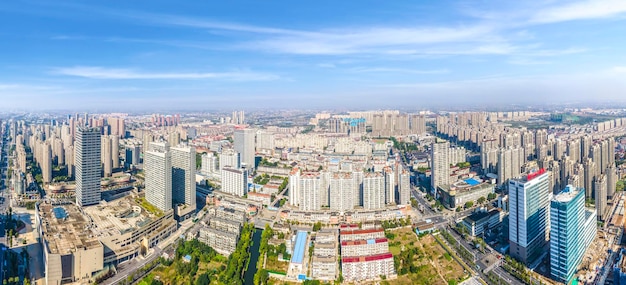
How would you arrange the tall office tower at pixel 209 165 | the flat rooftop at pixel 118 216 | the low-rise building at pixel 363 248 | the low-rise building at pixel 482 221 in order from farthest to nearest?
the tall office tower at pixel 209 165
the low-rise building at pixel 482 221
the flat rooftop at pixel 118 216
the low-rise building at pixel 363 248

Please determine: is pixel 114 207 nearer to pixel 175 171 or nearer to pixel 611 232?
pixel 175 171

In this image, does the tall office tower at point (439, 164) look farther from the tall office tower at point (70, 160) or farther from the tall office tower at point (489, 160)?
the tall office tower at point (70, 160)

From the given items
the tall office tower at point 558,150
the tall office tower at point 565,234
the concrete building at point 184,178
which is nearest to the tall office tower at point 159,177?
the concrete building at point 184,178

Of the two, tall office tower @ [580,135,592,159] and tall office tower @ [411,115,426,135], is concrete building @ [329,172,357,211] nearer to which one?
tall office tower @ [580,135,592,159]

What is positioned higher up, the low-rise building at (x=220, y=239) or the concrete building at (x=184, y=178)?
the concrete building at (x=184, y=178)

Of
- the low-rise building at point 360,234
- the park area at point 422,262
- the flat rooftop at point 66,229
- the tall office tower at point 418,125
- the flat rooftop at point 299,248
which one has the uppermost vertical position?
the tall office tower at point 418,125

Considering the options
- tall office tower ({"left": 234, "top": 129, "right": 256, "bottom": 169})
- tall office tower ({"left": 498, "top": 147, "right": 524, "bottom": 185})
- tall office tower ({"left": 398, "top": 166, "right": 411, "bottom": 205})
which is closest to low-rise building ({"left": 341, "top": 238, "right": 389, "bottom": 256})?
tall office tower ({"left": 398, "top": 166, "right": 411, "bottom": 205})

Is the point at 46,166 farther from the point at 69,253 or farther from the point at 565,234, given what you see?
the point at 565,234
